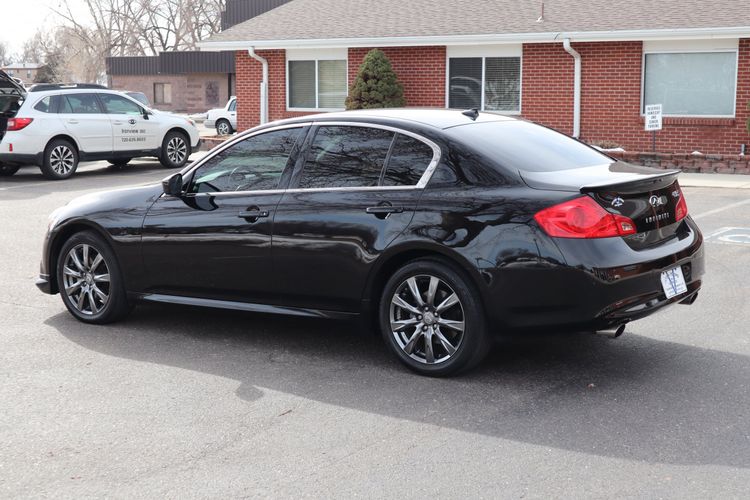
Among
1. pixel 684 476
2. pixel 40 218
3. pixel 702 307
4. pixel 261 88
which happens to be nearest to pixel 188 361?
pixel 684 476

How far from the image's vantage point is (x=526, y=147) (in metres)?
→ 6.32

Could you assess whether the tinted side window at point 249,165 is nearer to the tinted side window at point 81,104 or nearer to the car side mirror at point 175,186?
the car side mirror at point 175,186

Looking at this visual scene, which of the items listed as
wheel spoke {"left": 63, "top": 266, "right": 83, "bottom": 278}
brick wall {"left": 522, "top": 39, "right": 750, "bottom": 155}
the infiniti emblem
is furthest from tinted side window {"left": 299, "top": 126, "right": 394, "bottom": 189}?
brick wall {"left": 522, "top": 39, "right": 750, "bottom": 155}

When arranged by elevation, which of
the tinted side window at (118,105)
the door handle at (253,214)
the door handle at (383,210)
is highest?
the tinted side window at (118,105)

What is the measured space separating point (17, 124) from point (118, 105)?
2117 millimetres

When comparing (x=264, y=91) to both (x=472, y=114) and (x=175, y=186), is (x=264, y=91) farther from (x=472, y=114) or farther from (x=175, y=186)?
(x=472, y=114)

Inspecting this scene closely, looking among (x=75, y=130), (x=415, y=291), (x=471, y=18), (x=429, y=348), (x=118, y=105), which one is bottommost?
(x=429, y=348)

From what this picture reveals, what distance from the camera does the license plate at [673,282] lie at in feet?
19.3

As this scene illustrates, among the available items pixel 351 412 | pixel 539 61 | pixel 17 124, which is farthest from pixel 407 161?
pixel 539 61

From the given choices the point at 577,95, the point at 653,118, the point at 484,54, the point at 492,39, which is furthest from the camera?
the point at 484,54

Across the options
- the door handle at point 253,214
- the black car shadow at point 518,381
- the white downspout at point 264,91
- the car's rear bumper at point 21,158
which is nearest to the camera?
the black car shadow at point 518,381

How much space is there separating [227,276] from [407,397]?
1.73 metres

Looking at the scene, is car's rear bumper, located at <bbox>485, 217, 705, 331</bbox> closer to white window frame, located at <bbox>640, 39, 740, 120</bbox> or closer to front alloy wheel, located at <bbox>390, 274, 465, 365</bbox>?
front alloy wheel, located at <bbox>390, 274, 465, 365</bbox>

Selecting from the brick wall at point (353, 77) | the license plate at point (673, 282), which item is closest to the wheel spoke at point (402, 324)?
the license plate at point (673, 282)
